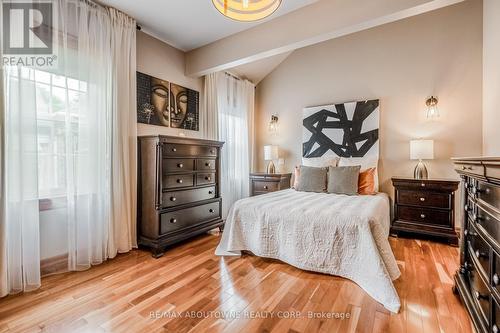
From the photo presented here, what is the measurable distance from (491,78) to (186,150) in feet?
11.9

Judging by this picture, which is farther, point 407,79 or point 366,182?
point 407,79

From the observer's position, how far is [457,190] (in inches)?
121

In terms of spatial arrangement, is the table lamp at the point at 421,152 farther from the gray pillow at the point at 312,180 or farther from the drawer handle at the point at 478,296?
the drawer handle at the point at 478,296

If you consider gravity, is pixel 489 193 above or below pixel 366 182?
above

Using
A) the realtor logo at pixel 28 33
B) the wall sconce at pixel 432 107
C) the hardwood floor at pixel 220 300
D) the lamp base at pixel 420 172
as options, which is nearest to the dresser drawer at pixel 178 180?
the hardwood floor at pixel 220 300

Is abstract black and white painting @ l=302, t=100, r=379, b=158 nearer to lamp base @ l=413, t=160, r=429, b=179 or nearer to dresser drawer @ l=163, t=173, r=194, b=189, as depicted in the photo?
lamp base @ l=413, t=160, r=429, b=179

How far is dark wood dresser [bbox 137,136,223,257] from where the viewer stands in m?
2.58

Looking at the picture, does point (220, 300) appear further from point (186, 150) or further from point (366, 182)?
point (366, 182)

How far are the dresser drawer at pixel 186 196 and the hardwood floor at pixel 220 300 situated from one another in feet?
2.05

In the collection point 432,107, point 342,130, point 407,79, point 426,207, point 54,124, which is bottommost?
point 426,207

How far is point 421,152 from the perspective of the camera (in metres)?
3.09

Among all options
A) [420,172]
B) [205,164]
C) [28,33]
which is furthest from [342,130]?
[28,33]

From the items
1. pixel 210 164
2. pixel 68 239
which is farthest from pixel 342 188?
pixel 68 239

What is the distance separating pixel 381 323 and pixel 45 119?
2.94 m
